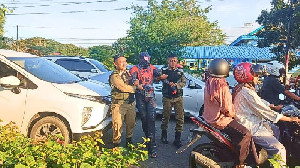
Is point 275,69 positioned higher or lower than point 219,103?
higher

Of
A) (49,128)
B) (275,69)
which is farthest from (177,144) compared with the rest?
(49,128)

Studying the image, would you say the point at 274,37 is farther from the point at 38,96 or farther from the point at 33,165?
the point at 33,165

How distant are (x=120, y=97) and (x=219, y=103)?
2.00 metres

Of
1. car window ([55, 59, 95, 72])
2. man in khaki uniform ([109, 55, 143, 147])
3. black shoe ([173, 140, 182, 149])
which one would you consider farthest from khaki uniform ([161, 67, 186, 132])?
car window ([55, 59, 95, 72])

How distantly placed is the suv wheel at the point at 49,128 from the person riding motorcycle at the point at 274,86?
3462mm

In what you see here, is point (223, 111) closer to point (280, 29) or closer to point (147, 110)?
point (147, 110)

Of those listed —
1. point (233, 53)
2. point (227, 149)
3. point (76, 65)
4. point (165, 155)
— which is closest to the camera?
point (227, 149)

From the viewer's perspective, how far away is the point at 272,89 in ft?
18.7

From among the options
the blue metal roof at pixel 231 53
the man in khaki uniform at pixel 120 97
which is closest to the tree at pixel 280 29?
the blue metal roof at pixel 231 53

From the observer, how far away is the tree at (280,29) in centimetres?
2125

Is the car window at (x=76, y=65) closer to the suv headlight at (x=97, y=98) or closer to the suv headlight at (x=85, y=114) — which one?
the suv headlight at (x=97, y=98)

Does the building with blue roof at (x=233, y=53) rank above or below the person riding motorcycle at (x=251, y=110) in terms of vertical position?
above

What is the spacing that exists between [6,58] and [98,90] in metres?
1.68

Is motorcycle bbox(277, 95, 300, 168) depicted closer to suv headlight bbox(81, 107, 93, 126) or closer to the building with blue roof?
suv headlight bbox(81, 107, 93, 126)
